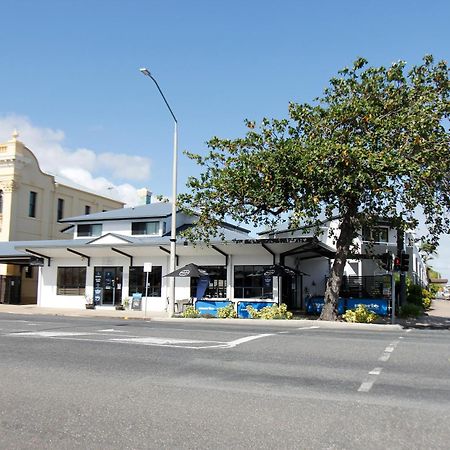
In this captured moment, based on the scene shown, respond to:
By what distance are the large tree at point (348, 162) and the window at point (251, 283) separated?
194 inches

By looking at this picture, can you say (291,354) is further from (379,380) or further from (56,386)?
(56,386)

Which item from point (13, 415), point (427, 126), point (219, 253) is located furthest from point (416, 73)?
point (13, 415)

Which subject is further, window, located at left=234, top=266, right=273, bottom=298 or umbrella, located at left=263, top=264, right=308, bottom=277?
window, located at left=234, top=266, right=273, bottom=298

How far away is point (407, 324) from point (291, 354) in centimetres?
1378

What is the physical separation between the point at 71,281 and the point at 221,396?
90.4ft

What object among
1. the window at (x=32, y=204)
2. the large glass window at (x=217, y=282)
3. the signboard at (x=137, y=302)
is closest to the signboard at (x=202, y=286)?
the large glass window at (x=217, y=282)

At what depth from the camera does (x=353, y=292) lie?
3356 centimetres

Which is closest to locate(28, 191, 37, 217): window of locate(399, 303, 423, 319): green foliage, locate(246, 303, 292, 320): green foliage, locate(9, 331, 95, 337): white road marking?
locate(246, 303, 292, 320): green foliage

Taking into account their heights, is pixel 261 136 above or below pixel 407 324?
above

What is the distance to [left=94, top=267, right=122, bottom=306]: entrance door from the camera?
103 ft

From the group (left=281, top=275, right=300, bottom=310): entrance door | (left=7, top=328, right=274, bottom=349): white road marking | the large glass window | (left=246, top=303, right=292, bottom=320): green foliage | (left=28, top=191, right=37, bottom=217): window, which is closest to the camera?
(left=7, top=328, right=274, bottom=349): white road marking

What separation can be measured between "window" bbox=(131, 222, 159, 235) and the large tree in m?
9.76

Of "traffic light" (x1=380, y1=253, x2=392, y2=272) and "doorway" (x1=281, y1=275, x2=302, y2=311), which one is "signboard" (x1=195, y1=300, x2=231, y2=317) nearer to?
"doorway" (x1=281, y1=275, x2=302, y2=311)

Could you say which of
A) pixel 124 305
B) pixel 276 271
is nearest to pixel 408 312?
pixel 276 271
